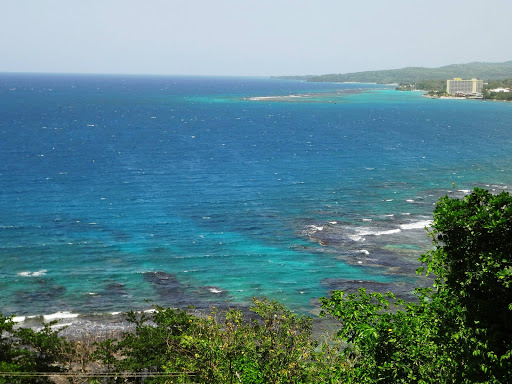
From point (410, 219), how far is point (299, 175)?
103ft

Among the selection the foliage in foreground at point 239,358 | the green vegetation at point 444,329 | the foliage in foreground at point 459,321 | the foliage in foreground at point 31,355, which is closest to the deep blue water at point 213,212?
the foliage in foreground at point 31,355

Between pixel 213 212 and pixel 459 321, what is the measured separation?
55.7 meters

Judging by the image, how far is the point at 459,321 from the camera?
17578 millimetres

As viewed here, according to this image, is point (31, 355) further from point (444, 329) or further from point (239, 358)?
point (444, 329)

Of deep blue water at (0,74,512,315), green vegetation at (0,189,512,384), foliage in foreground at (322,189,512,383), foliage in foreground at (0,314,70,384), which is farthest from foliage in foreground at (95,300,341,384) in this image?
deep blue water at (0,74,512,315)

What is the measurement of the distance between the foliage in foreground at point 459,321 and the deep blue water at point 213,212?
27.0 metres

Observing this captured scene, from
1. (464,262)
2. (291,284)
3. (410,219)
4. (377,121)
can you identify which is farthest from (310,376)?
(377,121)

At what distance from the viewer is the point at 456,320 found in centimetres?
1770

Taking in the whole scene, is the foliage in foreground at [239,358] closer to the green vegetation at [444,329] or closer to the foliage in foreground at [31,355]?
the green vegetation at [444,329]

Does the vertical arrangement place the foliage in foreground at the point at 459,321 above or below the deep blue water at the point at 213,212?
above

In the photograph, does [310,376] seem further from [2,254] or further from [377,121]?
[377,121]

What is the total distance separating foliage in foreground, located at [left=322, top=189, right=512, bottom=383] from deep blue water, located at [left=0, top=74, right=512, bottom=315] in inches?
1063

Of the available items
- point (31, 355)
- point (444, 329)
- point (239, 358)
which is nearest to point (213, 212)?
point (31, 355)

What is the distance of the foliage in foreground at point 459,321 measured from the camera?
16.2 meters
